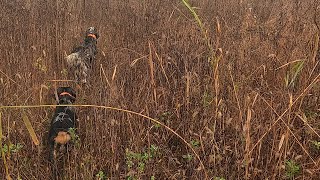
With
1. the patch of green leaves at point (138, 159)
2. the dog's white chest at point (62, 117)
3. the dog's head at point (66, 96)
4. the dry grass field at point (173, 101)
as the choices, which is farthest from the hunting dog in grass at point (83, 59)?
the patch of green leaves at point (138, 159)

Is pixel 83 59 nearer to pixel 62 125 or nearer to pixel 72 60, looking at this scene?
pixel 72 60

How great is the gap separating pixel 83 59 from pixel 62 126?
128 centimetres

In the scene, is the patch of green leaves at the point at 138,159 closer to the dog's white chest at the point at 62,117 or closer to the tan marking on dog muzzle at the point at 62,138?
the tan marking on dog muzzle at the point at 62,138

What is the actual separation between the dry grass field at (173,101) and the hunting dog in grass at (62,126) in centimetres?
8

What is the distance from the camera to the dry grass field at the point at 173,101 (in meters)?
1.80

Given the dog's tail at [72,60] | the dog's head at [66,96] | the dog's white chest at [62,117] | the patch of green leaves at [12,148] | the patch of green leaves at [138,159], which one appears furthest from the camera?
the dog's tail at [72,60]

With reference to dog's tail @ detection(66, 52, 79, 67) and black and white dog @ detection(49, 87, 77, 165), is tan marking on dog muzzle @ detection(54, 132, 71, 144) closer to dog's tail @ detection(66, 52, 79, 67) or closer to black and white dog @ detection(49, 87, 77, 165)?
black and white dog @ detection(49, 87, 77, 165)

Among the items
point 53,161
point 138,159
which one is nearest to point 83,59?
point 53,161

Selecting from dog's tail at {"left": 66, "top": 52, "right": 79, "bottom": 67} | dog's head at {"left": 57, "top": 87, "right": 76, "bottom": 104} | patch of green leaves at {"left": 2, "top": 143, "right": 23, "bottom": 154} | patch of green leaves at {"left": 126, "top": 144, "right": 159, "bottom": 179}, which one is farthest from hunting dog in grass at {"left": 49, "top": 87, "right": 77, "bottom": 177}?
dog's tail at {"left": 66, "top": 52, "right": 79, "bottom": 67}

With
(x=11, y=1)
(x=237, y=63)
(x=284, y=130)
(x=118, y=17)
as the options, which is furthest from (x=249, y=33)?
(x=11, y=1)

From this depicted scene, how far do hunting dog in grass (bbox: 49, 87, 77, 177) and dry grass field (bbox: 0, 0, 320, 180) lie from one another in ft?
0.27

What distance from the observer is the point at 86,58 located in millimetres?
3322

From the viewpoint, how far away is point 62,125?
6.94 ft

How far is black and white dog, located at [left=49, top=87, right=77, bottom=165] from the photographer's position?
1.98 meters
